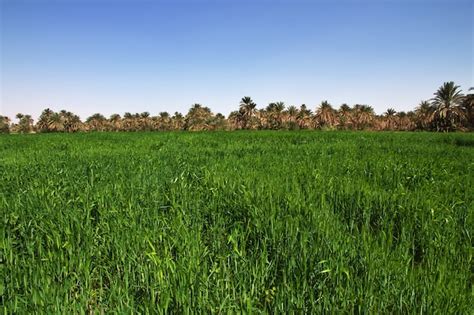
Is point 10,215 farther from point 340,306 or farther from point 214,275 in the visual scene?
point 340,306

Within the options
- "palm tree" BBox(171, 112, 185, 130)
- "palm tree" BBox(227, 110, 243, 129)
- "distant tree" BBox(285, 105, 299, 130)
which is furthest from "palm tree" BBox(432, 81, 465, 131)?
"palm tree" BBox(171, 112, 185, 130)

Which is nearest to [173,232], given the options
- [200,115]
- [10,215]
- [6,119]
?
[10,215]

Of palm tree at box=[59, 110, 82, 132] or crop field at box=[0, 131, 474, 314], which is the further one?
palm tree at box=[59, 110, 82, 132]

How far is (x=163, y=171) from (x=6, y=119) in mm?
96844

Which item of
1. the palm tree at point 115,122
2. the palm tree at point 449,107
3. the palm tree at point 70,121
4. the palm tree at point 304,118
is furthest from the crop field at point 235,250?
the palm tree at point 115,122

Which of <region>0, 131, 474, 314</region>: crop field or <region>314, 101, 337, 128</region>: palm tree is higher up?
<region>314, 101, 337, 128</region>: palm tree

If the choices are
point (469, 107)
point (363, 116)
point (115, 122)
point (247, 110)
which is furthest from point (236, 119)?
point (469, 107)

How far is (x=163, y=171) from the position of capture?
6816 millimetres

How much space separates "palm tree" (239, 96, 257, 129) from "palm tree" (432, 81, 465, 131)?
138 ft

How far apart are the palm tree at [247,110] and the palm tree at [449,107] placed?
138 feet

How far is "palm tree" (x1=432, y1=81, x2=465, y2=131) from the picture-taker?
5672 centimetres

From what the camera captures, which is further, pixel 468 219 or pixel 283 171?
pixel 283 171

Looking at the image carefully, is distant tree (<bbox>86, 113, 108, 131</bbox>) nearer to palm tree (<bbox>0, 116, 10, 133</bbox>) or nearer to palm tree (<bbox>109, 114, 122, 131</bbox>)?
palm tree (<bbox>109, 114, 122, 131</bbox>)

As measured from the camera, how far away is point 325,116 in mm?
79312
